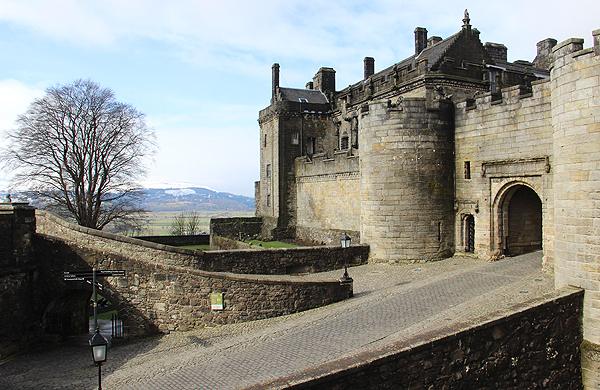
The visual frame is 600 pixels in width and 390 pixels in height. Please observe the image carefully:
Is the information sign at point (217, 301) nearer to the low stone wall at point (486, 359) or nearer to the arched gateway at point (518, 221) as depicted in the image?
the low stone wall at point (486, 359)

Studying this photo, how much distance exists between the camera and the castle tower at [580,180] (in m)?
9.58

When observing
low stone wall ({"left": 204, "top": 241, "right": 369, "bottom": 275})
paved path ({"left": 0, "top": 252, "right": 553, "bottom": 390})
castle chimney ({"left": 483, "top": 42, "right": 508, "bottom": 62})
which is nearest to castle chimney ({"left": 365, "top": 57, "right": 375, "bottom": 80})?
castle chimney ({"left": 483, "top": 42, "right": 508, "bottom": 62})

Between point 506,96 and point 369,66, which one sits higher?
point 369,66

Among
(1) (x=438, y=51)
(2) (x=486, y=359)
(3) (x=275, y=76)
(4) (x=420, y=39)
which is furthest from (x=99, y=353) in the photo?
A: (3) (x=275, y=76)

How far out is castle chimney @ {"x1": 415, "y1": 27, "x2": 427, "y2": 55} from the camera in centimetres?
2842

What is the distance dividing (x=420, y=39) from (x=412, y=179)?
15.3 m

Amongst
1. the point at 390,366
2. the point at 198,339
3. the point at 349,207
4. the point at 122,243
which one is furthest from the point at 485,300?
the point at 349,207

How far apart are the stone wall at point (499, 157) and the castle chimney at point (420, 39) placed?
12.6 meters

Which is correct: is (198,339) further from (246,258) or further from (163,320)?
(246,258)

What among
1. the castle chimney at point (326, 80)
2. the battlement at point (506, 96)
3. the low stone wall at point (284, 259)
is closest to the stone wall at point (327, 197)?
the low stone wall at point (284, 259)

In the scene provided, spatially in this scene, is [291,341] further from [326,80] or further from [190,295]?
[326,80]

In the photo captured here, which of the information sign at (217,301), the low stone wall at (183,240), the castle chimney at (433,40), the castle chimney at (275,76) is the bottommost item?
the low stone wall at (183,240)

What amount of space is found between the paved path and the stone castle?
1.98 m

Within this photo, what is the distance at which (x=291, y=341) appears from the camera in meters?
9.61
